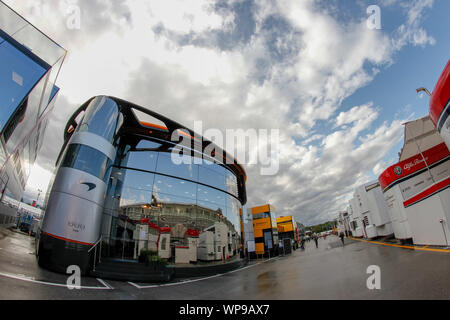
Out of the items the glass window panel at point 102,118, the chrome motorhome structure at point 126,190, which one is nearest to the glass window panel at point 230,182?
the chrome motorhome structure at point 126,190

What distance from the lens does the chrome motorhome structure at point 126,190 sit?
770 centimetres

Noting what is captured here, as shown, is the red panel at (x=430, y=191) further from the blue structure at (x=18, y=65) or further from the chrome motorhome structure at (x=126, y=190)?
the blue structure at (x=18, y=65)

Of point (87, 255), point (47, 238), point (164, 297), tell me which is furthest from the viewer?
point (87, 255)

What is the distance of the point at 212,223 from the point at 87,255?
8604 millimetres

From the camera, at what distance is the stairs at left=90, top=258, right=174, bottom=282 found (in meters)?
7.70

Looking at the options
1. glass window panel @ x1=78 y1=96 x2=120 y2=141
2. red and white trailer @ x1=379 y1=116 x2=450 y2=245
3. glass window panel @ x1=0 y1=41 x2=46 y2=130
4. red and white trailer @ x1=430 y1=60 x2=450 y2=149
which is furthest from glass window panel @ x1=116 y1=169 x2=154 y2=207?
red and white trailer @ x1=379 y1=116 x2=450 y2=245

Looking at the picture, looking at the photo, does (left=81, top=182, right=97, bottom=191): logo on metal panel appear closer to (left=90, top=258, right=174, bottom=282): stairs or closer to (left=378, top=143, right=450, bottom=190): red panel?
(left=90, top=258, right=174, bottom=282): stairs

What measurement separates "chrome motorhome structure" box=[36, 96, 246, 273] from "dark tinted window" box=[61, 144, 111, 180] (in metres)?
0.04

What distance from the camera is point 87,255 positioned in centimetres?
785

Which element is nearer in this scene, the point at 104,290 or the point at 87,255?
the point at 104,290

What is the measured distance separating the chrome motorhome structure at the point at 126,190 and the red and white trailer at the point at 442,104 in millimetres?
14138

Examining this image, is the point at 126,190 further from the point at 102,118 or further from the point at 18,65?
the point at 18,65
